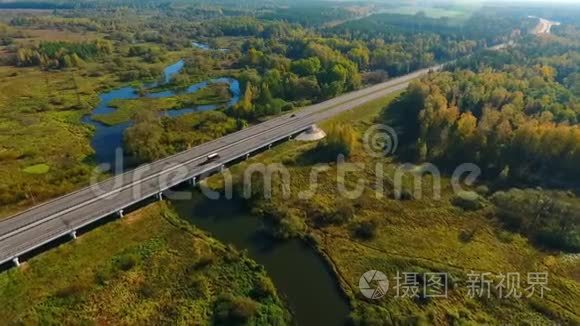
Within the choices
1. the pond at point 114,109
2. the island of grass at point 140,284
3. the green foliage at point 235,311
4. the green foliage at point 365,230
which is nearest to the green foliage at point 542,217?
the green foliage at point 365,230

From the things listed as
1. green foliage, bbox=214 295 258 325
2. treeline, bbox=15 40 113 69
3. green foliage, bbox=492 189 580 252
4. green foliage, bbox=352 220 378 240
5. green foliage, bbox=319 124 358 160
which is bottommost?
green foliage, bbox=214 295 258 325

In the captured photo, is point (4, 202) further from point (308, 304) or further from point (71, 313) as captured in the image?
point (308, 304)

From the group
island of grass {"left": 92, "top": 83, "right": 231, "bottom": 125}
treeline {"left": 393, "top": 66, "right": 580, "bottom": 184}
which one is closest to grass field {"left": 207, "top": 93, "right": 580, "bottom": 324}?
treeline {"left": 393, "top": 66, "right": 580, "bottom": 184}

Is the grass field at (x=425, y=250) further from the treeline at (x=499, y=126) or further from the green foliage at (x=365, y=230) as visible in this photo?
the treeline at (x=499, y=126)

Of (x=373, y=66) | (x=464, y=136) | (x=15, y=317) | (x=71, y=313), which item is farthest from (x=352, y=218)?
(x=373, y=66)

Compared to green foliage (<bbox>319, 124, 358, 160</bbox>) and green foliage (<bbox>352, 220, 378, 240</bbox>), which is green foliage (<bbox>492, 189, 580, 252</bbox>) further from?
green foliage (<bbox>319, 124, 358, 160</bbox>)

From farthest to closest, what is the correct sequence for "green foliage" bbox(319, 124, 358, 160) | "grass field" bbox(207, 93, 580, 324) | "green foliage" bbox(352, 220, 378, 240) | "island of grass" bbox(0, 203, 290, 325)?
"green foliage" bbox(319, 124, 358, 160) < "green foliage" bbox(352, 220, 378, 240) < "grass field" bbox(207, 93, 580, 324) < "island of grass" bbox(0, 203, 290, 325)
